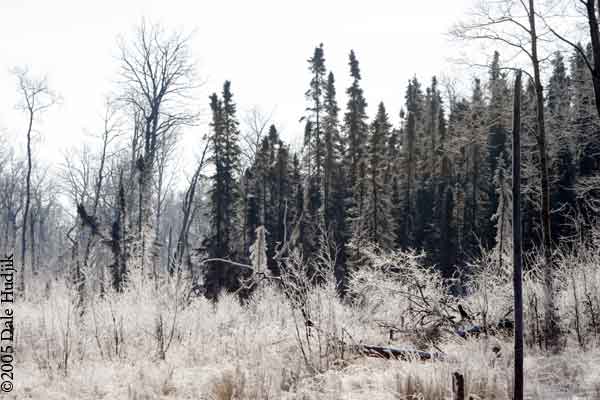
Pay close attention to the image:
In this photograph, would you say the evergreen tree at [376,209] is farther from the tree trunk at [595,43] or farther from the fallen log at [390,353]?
the fallen log at [390,353]

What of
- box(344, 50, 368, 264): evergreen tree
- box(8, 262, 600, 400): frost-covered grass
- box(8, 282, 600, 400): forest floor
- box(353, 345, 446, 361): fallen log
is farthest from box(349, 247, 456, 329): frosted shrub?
box(344, 50, 368, 264): evergreen tree

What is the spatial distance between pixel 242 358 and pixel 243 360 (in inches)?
8.9

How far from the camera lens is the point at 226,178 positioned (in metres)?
29.9

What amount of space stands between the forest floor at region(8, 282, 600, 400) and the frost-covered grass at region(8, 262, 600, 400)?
0.02 meters

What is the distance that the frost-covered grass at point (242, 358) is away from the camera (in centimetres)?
607

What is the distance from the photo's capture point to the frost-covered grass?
239 inches

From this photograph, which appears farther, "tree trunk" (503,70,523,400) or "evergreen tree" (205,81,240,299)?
"evergreen tree" (205,81,240,299)

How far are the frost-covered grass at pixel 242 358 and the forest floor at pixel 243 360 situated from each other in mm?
19

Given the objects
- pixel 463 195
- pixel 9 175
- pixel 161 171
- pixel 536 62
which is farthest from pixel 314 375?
pixel 9 175

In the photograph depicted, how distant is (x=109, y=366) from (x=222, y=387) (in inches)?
103

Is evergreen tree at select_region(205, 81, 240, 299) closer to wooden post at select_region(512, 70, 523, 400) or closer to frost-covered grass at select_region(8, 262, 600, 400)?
frost-covered grass at select_region(8, 262, 600, 400)

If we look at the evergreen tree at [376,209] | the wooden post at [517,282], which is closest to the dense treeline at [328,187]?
the evergreen tree at [376,209]

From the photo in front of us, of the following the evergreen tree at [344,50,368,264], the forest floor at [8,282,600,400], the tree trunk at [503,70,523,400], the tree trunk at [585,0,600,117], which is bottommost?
the forest floor at [8,282,600,400]

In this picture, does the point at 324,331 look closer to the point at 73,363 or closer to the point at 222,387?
the point at 222,387
